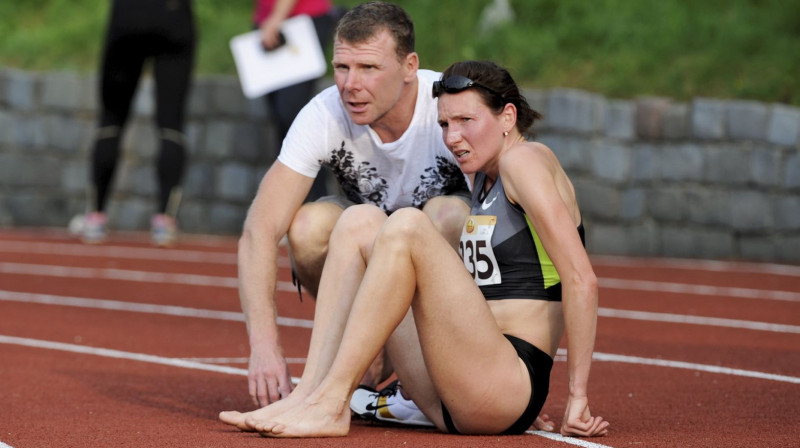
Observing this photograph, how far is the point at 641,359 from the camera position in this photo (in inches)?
237

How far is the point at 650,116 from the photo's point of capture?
10.8 m

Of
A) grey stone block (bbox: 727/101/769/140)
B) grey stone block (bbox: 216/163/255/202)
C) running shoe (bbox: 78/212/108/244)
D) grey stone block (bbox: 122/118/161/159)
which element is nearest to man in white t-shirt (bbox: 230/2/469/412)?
grey stone block (bbox: 727/101/769/140)

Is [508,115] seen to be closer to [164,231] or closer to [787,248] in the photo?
[787,248]

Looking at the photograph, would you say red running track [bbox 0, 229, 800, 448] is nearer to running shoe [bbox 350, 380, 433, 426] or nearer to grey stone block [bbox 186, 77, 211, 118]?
running shoe [bbox 350, 380, 433, 426]

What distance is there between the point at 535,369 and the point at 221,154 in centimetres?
862

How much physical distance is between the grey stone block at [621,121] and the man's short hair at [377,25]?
6.35 m

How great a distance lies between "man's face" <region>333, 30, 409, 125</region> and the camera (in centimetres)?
454

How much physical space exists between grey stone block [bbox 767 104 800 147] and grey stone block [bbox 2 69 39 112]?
6872 mm

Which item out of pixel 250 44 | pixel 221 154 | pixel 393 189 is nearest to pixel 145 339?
pixel 393 189

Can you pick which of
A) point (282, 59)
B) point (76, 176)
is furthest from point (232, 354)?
point (76, 176)

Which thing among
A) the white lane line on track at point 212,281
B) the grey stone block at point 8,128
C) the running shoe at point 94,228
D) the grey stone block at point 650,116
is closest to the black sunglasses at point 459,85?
the white lane line on track at point 212,281

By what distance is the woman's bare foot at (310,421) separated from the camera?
13.3 feet

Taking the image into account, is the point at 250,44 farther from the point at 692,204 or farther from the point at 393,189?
the point at 393,189

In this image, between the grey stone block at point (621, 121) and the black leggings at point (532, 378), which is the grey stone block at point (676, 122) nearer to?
the grey stone block at point (621, 121)
